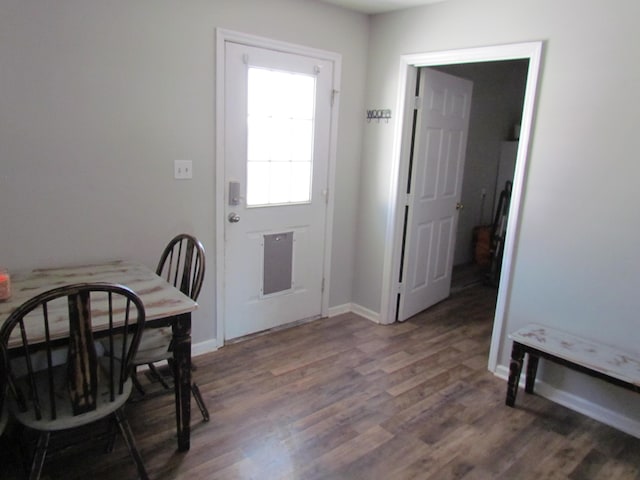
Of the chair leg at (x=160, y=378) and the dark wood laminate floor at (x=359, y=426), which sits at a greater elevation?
the chair leg at (x=160, y=378)

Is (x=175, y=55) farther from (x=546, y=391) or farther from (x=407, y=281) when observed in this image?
(x=546, y=391)

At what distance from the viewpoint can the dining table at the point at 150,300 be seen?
182 centimetres

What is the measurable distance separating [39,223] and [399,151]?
2397 mm

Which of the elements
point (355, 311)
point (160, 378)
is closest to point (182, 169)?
point (160, 378)

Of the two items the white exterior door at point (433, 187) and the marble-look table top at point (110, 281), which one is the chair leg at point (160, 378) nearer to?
the marble-look table top at point (110, 281)

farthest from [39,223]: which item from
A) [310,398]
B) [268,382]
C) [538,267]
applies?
[538,267]

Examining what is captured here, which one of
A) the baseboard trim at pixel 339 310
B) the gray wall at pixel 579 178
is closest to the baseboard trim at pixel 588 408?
the gray wall at pixel 579 178

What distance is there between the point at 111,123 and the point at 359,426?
2.08m

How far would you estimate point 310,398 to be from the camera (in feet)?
8.38

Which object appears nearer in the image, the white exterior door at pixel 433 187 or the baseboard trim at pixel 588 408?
the baseboard trim at pixel 588 408

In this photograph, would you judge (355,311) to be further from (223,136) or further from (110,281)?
(110,281)

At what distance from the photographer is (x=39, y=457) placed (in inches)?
62.5

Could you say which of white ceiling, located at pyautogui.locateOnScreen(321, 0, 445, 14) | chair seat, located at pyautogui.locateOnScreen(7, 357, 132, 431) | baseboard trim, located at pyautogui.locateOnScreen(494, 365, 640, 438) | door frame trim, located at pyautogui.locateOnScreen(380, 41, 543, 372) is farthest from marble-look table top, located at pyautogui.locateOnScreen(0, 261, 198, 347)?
white ceiling, located at pyautogui.locateOnScreen(321, 0, 445, 14)

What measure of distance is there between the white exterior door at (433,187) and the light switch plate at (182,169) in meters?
1.70
